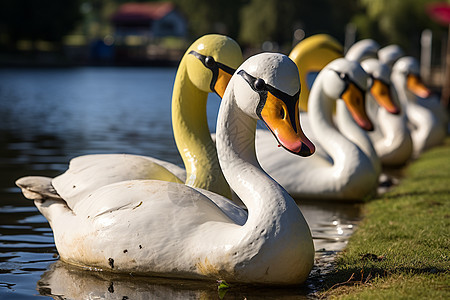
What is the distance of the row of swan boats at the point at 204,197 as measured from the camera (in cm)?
471

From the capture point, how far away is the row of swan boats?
471cm

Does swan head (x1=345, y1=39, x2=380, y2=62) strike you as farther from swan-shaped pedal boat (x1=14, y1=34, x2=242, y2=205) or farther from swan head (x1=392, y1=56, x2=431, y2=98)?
swan-shaped pedal boat (x1=14, y1=34, x2=242, y2=205)

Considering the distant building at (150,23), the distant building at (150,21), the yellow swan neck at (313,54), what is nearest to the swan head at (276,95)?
the yellow swan neck at (313,54)

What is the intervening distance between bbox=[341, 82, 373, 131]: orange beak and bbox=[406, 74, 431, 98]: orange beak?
213 inches

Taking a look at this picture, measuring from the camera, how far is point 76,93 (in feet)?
96.8

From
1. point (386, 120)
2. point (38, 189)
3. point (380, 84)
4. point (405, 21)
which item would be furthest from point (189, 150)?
point (405, 21)

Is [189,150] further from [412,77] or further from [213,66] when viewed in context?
[412,77]

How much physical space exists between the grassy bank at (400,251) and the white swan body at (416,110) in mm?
4523

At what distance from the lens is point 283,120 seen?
4.82m

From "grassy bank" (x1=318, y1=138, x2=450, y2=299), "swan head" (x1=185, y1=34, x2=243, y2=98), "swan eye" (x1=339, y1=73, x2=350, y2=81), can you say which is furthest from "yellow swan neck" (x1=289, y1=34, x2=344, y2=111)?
"swan head" (x1=185, y1=34, x2=243, y2=98)

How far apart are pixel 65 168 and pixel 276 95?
249 inches

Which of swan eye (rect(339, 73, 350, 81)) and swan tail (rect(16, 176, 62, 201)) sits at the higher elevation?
swan eye (rect(339, 73, 350, 81))

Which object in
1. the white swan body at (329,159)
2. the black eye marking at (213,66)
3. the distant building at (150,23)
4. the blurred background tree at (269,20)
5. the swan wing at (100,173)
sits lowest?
the distant building at (150,23)

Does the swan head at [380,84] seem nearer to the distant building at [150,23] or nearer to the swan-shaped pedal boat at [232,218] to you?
the swan-shaped pedal boat at [232,218]
